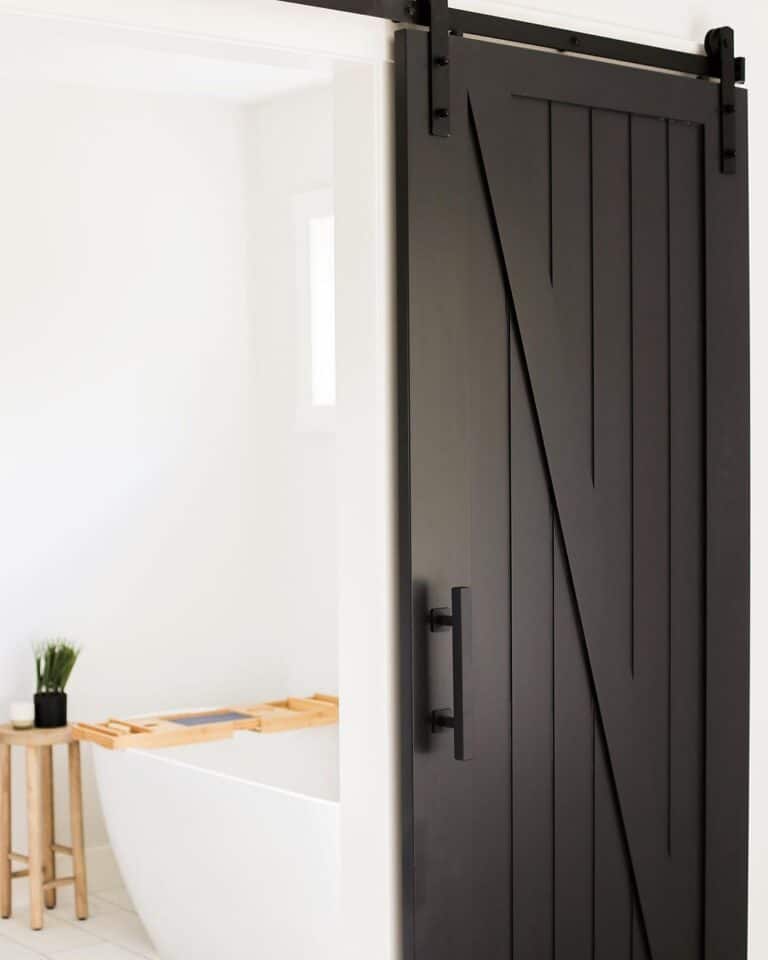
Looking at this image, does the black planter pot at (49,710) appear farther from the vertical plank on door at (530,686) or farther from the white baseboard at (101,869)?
the vertical plank on door at (530,686)

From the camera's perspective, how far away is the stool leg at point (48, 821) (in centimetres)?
482

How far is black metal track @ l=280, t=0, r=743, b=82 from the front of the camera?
2.60 meters

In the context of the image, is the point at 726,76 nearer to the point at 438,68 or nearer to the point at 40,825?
the point at 438,68

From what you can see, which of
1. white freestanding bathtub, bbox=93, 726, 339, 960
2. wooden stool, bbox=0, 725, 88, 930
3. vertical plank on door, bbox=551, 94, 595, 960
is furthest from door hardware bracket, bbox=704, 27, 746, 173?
wooden stool, bbox=0, 725, 88, 930

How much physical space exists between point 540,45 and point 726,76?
0.48 metres

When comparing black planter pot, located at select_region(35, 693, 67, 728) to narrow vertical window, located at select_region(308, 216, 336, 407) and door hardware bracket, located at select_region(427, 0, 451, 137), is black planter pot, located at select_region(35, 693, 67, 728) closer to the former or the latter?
narrow vertical window, located at select_region(308, 216, 336, 407)

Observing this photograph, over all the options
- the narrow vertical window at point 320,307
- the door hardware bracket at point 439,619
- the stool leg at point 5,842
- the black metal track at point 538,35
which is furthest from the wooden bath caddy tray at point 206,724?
the black metal track at point 538,35

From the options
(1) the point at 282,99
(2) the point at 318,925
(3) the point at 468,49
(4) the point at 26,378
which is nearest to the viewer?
(3) the point at 468,49

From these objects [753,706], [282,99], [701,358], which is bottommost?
[753,706]

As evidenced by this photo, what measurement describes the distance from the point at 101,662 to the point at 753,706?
2.80m

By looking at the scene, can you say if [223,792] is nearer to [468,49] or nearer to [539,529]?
[539,529]

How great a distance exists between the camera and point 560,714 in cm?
283

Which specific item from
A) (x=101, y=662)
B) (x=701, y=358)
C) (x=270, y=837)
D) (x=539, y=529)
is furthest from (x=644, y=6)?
(x=101, y=662)

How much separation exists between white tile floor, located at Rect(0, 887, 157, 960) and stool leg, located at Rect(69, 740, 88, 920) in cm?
7
